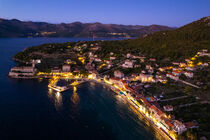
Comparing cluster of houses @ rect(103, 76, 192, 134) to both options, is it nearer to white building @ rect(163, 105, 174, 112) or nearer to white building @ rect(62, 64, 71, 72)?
white building @ rect(163, 105, 174, 112)

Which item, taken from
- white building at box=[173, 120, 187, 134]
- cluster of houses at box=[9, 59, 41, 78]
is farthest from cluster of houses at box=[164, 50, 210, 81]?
cluster of houses at box=[9, 59, 41, 78]

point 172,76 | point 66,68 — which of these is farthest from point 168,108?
point 66,68

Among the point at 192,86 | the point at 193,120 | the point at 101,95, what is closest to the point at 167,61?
the point at 192,86

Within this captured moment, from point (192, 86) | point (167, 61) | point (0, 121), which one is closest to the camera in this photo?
point (0, 121)

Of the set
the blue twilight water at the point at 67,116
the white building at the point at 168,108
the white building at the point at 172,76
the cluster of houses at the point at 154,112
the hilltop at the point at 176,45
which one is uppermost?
the hilltop at the point at 176,45

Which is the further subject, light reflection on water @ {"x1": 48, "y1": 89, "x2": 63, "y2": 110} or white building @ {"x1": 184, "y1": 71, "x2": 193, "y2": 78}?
white building @ {"x1": 184, "y1": 71, "x2": 193, "y2": 78}

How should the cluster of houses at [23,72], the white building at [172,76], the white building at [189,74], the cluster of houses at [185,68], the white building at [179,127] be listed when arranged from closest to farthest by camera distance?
the white building at [179,127]
the white building at [172,76]
the white building at [189,74]
the cluster of houses at [185,68]
the cluster of houses at [23,72]

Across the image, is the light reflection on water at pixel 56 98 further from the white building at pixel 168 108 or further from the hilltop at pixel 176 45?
the hilltop at pixel 176 45

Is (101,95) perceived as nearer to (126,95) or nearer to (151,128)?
(126,95)

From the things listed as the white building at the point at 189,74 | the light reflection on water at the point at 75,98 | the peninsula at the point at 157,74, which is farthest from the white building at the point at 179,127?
the white building at the point at 189,74
